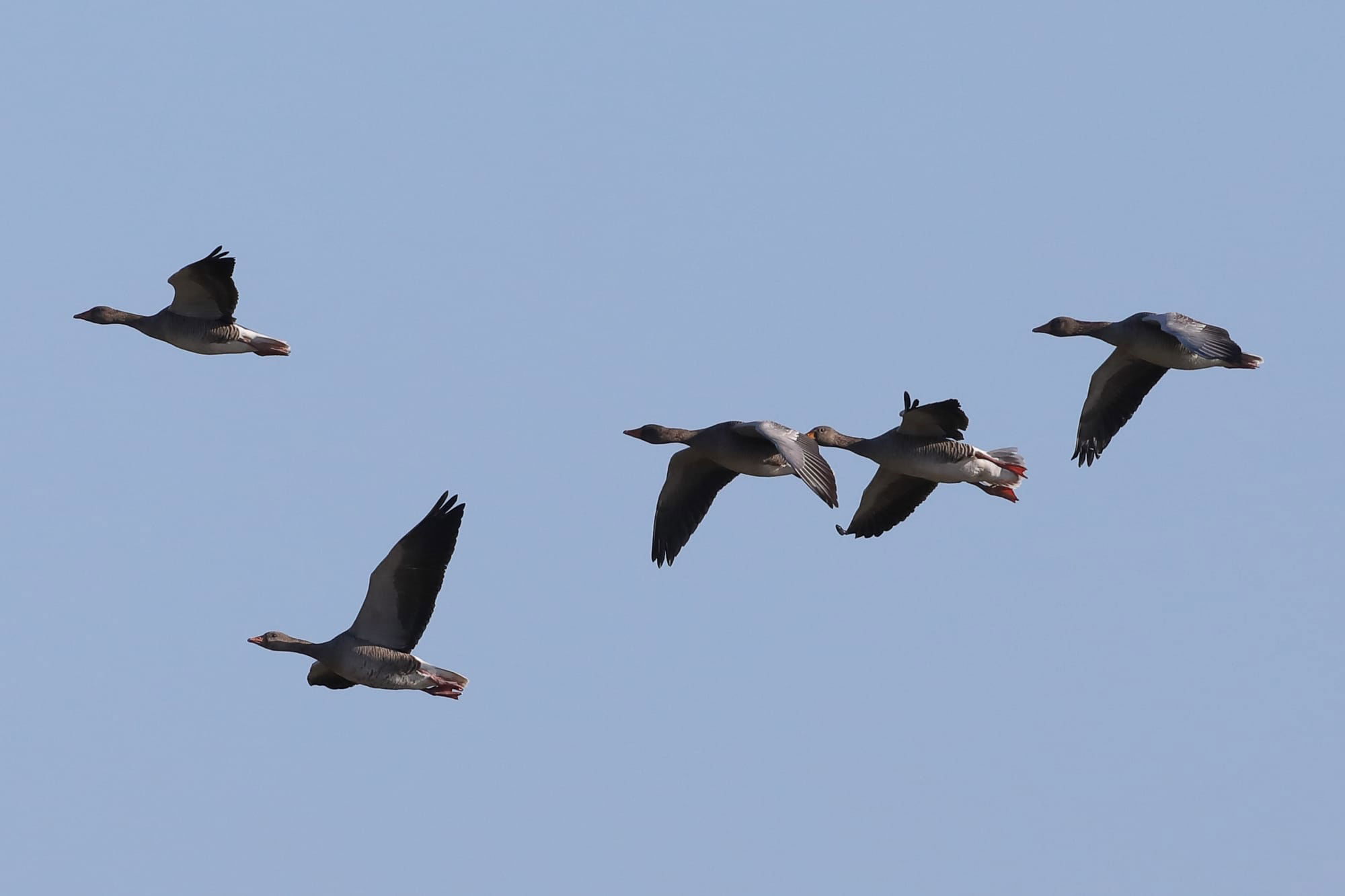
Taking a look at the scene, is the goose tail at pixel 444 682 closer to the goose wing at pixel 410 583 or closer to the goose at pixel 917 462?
the goose wing at pixel 410 583

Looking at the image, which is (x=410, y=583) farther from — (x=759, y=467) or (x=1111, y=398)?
(x=1111, y=398)

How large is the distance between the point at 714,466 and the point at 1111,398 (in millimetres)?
5139

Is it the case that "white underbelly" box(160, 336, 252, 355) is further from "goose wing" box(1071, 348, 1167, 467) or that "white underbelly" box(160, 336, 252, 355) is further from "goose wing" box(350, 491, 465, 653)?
"goose wing" box(1071, 348, 1167, 467)

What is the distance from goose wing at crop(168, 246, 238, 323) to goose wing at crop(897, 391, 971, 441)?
814 cm

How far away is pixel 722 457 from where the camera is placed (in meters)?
24.6

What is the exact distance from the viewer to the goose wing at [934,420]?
2328 centimetres

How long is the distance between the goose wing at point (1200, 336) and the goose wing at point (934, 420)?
291cm

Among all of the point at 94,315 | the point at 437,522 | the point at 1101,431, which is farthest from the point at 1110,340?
the point at 94,315

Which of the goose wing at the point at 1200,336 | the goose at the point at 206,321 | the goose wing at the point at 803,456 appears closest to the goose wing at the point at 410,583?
the goose wing at the point at 803,456

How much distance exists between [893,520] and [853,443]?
173cm

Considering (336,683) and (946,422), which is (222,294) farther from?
(946,422)

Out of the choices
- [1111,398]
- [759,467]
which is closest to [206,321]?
[759,467]

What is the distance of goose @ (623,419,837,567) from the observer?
2269 centimetres

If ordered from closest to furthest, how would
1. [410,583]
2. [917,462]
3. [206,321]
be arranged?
1. [410,583]
2. [917,462]
3. [206,321]
